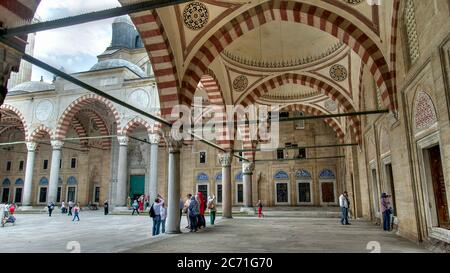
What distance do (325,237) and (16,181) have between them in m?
24.6

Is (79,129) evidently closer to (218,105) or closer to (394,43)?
(218,105)

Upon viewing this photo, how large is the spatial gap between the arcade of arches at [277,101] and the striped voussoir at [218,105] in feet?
0.18

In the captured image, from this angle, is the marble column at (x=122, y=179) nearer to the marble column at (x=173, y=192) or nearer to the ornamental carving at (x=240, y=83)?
the ornamental carving at (x=240, y=83)

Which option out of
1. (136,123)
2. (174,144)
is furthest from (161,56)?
(136,123)

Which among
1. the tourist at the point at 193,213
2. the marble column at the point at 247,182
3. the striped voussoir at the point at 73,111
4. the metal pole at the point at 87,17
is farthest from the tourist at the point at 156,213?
the striped voussoir at the point at 73,111

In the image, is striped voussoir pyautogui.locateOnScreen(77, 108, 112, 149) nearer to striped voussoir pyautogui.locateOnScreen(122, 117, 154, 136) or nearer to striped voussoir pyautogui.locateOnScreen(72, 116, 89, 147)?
striped voussoir pyautogui.locateOnScreen(72, 116, 89, 147)

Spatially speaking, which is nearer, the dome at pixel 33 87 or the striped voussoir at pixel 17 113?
the striped voussoir at pixel 17 113

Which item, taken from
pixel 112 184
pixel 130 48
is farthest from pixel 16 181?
pixel 130 48

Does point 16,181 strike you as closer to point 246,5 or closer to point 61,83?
point 61,83

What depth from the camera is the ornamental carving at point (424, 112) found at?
14.8ft

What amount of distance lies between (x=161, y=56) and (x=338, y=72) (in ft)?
22.7

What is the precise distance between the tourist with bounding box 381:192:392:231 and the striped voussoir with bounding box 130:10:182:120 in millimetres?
5108

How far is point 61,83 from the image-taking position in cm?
1836

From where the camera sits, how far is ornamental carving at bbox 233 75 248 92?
1182 cm
